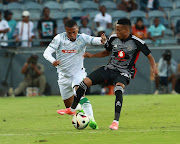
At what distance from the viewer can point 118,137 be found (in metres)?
6.66

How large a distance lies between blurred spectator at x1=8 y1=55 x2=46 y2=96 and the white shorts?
7266 mm

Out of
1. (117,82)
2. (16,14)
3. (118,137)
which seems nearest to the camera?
(118,137)

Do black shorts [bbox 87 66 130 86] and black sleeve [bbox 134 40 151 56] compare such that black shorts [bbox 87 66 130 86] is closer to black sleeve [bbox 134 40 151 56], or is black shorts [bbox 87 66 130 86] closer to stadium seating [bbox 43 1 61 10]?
black sleeve [bbox 134 40 151 56]

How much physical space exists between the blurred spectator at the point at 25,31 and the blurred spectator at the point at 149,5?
5.74 metres

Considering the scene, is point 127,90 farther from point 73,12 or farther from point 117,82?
point 117,82

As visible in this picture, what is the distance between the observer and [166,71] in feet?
55.1

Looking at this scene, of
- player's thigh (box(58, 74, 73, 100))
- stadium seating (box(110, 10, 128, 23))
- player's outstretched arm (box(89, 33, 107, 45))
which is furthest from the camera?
stadium seating (box(110, 10, 128, 23))

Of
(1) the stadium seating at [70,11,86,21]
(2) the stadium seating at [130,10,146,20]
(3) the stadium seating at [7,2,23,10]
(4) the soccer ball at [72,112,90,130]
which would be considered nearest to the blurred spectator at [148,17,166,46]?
(2) the stadium seating at [130,10,146,20]

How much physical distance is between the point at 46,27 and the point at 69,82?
7925 millimetres

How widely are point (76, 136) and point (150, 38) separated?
→ 10793mm

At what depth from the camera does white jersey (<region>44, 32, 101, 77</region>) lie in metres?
9.24

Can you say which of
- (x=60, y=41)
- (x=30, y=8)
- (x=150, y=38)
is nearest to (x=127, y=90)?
(x=150, y=38)

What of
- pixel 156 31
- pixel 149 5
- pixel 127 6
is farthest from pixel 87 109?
pixel 127 6

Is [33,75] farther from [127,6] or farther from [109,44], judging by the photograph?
[109,44]
